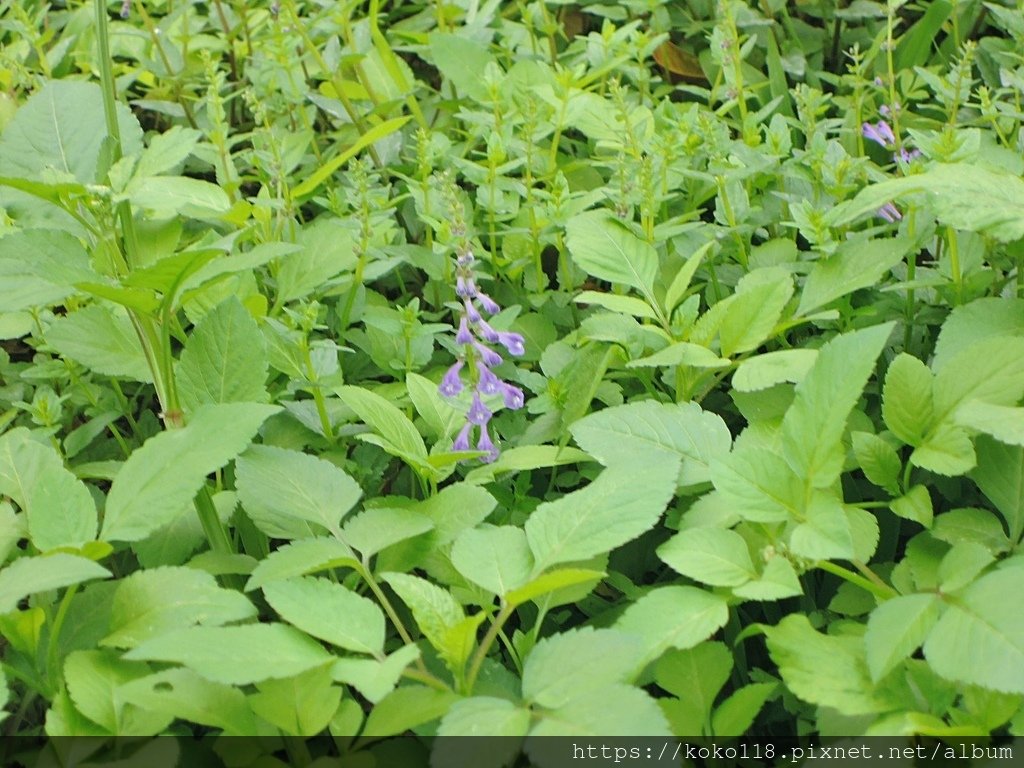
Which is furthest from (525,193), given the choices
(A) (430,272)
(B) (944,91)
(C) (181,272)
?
(C) (181,272)

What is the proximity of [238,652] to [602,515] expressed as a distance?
46 centimetres

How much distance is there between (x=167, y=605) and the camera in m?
1.26

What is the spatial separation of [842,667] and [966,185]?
27.2 inches

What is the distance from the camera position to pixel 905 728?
1.06 m

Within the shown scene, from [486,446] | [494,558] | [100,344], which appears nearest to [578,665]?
[494,558]

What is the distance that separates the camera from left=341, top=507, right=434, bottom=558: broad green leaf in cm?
133

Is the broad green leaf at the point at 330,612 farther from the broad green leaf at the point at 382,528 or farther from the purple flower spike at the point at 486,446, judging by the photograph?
the purple flower spike at the point at 486,446

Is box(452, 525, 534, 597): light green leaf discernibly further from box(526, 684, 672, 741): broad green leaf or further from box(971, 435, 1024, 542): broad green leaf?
box(971, 435, 1024, 542): broad green leaf

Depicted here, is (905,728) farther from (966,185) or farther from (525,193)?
(525,193)

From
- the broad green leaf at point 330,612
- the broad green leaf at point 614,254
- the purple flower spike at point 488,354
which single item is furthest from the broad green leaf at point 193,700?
the broad green leaf at point 614,254

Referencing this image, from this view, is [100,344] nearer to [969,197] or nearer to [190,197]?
[190,197]

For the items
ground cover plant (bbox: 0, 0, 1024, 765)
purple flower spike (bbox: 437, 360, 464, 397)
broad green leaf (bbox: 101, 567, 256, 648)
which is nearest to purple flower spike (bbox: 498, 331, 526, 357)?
ground cover plant (bbox: 0, 0, 1024, 765)

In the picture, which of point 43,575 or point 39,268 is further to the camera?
point 39,268

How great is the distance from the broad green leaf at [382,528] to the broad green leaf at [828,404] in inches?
19.2
